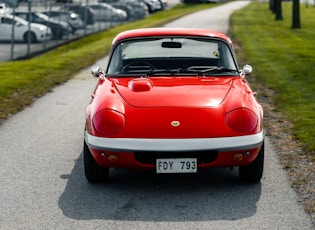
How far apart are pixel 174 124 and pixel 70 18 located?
29142 mm

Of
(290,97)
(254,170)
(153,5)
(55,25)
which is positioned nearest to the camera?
(254,170)

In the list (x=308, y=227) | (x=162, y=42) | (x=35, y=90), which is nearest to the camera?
(x=308, y=227)

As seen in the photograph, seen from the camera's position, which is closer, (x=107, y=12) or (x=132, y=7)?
(x=107, y=12)

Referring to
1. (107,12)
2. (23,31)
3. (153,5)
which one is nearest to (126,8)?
(107,12)

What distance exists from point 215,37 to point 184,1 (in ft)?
245

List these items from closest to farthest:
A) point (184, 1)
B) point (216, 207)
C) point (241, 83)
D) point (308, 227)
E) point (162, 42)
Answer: point (308, 227) → point (216, 207) → point (241, 83) → point (162, 42) → point (184, 1)

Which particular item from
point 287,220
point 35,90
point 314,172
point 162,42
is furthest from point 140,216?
point 35,90

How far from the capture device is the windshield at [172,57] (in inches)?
340

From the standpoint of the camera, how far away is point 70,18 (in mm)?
35562

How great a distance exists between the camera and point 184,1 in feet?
271

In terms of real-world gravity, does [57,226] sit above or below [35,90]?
above

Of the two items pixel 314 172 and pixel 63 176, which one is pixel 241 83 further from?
pixel 63 176

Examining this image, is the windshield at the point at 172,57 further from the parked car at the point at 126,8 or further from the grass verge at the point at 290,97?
the parked car at the point at 126,8

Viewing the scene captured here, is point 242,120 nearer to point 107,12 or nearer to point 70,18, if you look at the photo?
point 70,18
